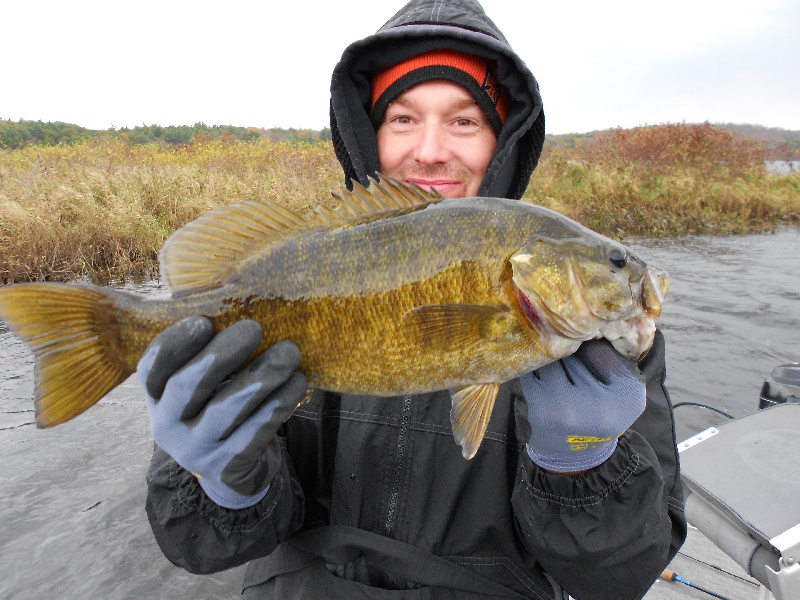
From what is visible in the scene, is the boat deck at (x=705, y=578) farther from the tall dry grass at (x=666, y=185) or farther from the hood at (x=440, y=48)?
the tall dry grass at (x=666, y=185)

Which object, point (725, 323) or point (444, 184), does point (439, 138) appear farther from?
point (725, 323)

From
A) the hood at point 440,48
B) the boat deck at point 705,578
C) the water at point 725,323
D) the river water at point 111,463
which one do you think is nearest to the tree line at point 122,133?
the water at point 725,323

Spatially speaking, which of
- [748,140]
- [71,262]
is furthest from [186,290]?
[748,140]

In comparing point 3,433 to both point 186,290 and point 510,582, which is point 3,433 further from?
point 510,582

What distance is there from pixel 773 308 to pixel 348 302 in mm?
10568

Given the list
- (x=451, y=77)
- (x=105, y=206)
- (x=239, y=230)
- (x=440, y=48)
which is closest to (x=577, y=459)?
(x=239, y=230)

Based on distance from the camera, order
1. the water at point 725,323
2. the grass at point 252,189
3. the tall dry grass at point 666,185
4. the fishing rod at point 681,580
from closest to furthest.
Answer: the fishing rod at point 681,580 → the water at point 725,323 → the grass at point 252,189 → the tall dry grass at point 666,185

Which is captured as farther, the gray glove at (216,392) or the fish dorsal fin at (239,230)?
the fish dorsal fin at (239,230)

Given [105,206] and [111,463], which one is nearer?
[111,463]

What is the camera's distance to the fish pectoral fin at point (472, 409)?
171 centimetres

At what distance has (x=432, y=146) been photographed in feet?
8.35

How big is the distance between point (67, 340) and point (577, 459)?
1.70 meters

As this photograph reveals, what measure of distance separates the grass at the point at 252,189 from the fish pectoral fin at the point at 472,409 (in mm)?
8703

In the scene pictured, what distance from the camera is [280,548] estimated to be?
2223 mm
